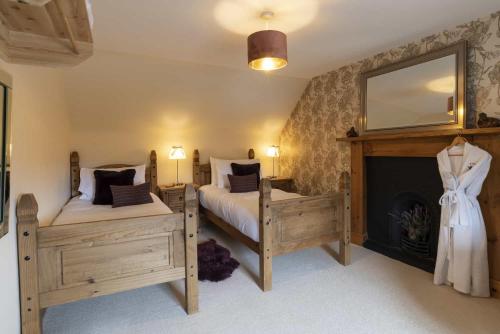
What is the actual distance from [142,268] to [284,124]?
11.3ft

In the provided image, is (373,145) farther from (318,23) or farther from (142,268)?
(142,268)

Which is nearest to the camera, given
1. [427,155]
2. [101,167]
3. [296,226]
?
[296,226]

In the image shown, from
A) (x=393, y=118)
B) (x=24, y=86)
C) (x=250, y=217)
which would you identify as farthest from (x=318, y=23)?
(x=24, y=86)

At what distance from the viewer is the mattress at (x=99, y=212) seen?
245 centimetres

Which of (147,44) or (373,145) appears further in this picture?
(373,145)

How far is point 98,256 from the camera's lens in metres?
1.75

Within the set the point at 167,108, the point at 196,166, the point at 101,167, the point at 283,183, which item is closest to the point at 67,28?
the point at 167,108

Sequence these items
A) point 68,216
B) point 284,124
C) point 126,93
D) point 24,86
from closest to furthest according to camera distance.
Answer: point 24,86
point 68,216
point 126,93
point 284,124

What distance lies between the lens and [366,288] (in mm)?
2340

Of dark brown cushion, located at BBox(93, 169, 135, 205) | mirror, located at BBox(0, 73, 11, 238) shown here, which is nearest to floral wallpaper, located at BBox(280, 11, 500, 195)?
dark brown cushion, located at BBox(93, 169, 135, 205)

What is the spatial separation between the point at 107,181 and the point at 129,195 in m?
0.40

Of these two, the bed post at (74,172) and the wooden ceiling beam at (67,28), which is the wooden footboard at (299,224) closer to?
the wooden ceiling beam at (67,28)

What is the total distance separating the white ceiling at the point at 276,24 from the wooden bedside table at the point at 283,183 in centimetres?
198

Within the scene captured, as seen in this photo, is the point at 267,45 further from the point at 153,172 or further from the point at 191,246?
the point at 153,172
